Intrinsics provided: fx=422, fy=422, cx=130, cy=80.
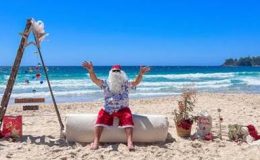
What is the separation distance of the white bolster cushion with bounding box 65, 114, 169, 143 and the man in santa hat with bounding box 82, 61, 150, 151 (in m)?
0.12

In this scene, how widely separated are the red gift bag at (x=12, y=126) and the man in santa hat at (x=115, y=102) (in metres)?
1.59

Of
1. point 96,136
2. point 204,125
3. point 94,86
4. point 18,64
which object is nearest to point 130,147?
point 96,136

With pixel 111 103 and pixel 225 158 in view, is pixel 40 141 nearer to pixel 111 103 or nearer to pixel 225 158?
pixel 111 103

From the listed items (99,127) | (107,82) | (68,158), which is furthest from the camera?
(107,82)

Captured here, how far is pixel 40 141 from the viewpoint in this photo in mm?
7402

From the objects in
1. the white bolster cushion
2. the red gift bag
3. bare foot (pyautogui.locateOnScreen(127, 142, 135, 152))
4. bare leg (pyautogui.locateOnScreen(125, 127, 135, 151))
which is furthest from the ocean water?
bare foot (pyautogui.locateOnScreen(127, 142, 135, 152))

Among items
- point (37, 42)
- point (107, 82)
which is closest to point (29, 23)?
point (37, 42)

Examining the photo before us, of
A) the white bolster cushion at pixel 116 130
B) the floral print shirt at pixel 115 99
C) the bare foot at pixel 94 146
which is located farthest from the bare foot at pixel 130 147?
the floral print shirt at pixel 115 99

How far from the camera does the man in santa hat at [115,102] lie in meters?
6.88

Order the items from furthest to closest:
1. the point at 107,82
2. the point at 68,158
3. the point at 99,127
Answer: the point at 107,82
the point at 99,127
the point at 68,158

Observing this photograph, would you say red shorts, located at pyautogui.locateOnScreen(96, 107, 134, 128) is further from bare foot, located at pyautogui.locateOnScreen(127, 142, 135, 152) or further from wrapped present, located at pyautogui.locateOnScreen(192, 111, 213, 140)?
wrapped present, located at pyautogui.locateOnScreen(192, 111, 213, 140)

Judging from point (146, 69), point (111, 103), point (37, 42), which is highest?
point (37, 42)

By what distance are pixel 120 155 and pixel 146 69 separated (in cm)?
175

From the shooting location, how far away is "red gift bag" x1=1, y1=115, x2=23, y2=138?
7582 millimetres
